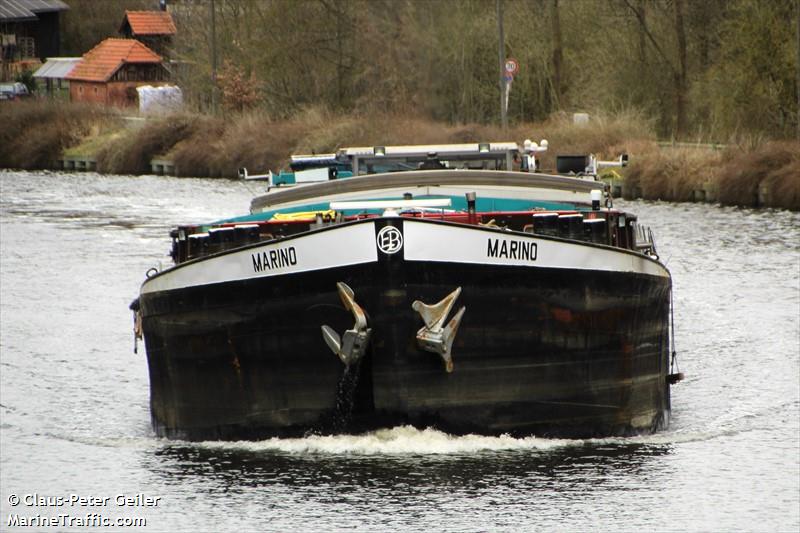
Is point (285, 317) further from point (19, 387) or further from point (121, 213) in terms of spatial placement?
point (121, 213)

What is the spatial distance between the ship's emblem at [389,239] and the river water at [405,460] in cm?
196

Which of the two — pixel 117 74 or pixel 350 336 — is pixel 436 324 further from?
pixel 117 74

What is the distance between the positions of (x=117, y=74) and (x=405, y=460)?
74.8 m

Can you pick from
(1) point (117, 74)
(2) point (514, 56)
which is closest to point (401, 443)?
(2) point (514, 56)

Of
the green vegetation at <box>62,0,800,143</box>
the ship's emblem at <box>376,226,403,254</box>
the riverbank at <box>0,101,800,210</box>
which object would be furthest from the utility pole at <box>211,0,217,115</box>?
the ship's emblem at <box>376,226,403,254</box>

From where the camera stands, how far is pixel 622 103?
5666cm

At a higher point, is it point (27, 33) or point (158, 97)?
point (27, 33)

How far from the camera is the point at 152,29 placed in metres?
93.3

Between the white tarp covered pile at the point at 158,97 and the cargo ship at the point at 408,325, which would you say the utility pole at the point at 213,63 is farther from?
the cargo ship at the point at 408,325

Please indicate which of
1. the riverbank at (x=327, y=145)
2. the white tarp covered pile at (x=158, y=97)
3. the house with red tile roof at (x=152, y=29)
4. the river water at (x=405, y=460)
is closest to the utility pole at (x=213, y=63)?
the riverbank at (x=327, y=145)

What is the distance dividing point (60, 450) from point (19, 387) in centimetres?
432

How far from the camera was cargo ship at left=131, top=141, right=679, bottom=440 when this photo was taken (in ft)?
50.1

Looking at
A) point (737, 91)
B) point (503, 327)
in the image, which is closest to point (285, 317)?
point (503, 327)

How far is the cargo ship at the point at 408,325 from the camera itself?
15.3m
